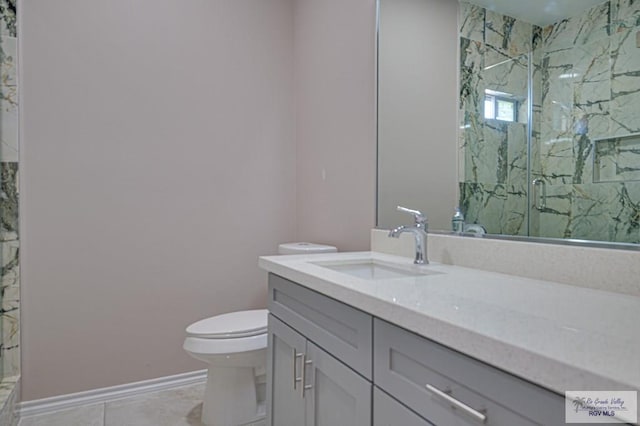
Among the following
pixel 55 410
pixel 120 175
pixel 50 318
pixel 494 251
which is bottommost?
pixel 55 410

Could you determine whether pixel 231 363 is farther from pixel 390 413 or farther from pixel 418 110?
pixel 418 110

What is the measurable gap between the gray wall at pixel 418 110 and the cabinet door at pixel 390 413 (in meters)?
0.83

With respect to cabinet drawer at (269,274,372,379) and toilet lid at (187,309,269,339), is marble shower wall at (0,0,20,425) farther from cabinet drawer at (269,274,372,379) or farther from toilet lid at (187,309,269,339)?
cabinet drawer at (269,274,372,379)

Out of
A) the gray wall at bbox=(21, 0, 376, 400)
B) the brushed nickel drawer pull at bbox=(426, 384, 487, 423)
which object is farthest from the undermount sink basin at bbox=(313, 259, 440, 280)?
the brushed nickel drawer pull at bbox=(426, 384, 487, 423)

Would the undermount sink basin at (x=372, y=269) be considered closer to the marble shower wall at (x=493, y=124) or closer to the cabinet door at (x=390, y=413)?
the marble shower wall at (x=493, y=124)

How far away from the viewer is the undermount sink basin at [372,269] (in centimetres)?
143

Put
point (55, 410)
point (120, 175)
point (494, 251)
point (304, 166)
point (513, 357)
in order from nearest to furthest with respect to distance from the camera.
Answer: point (513, 357) → point (494, 251) → point (55, 410) → point (120, 175) → point (304, 166)

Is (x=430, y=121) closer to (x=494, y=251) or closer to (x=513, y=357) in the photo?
(x=494, y=251)

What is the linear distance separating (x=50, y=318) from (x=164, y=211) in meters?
0.80

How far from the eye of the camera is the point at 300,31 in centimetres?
262

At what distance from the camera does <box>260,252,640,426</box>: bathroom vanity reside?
0.55 m

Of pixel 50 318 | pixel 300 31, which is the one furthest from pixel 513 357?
pixel 300 31

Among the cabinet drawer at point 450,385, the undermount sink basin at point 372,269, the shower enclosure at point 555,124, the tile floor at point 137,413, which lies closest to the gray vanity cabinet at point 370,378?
the cabinet drawer at point 450,385

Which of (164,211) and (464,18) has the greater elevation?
(464,18)
